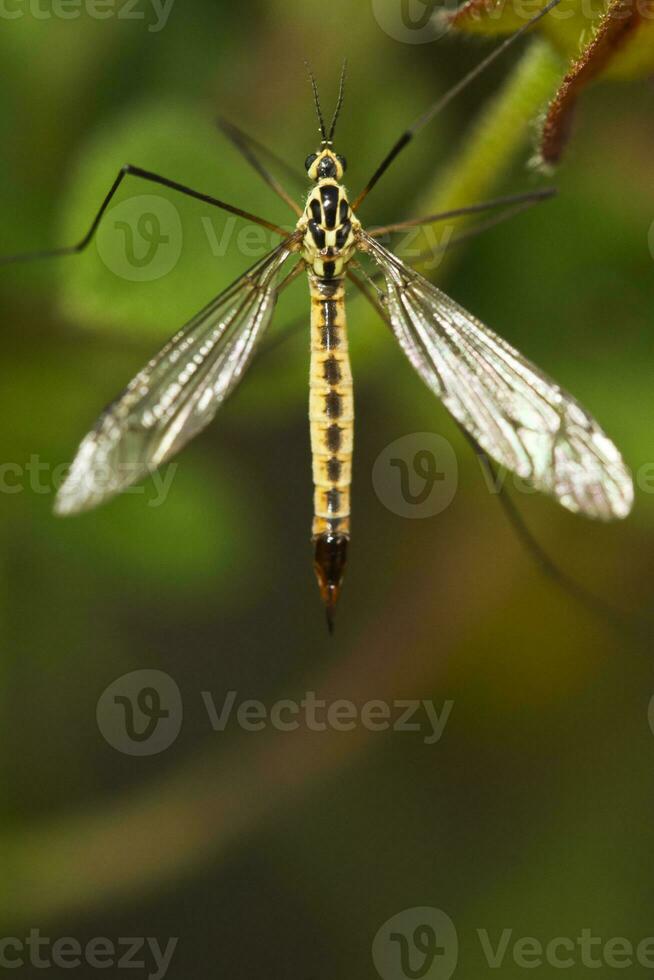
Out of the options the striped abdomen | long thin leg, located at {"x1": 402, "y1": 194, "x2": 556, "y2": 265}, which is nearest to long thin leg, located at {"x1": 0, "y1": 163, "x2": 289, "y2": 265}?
the striped abdomen

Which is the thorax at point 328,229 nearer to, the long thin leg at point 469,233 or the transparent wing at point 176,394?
the transparent wing at point 176,394

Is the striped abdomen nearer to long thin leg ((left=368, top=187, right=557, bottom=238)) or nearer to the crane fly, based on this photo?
the crane fly

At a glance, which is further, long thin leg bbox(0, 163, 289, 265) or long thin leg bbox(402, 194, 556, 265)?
long thin leg bbox(402, 194, 556, 265)

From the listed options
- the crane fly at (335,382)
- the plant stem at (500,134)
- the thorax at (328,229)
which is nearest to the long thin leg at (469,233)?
the plant stem at (500,134)

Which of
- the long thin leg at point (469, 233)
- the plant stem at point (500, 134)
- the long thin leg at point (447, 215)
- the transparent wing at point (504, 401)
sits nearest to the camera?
the transparent wing at point (504, 401)

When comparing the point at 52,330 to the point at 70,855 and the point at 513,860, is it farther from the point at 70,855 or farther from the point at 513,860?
the point at 513,860

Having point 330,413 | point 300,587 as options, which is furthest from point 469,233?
point 300,587

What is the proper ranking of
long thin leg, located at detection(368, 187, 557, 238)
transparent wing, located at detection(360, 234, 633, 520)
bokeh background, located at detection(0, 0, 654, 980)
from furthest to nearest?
1. bokeh background, located at detection(0, 0, 654, 980)
2. long thin leg, located at detection(368, 187, 557, 238)
3. transparent wing, located at detection(360, 234, 633, 520)
